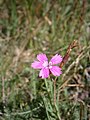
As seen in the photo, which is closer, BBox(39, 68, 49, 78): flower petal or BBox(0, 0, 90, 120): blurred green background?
BBox(39, 68, 49, 78): flower petal

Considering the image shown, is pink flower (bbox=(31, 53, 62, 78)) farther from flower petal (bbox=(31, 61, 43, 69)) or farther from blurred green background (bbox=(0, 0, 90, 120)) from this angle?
blurred green background (bbox=(0, 0, 90, 120))

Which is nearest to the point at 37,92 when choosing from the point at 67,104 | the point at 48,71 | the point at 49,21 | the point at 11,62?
the point at 67,104

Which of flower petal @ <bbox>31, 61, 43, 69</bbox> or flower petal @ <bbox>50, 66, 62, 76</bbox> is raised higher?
flower petal @ <bbox>31, 61, 43, 69</bbox>

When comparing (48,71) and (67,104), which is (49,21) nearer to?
(67,104)

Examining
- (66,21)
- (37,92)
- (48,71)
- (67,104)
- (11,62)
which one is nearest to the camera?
(48,71)

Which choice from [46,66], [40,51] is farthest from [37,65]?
[40,51]

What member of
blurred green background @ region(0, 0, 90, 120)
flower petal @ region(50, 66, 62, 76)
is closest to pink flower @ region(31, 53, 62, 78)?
flower petal @ region(50, 66, 62, 76)

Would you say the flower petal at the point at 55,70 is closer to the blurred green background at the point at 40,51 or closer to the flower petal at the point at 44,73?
the flower petal at the point at 44,73

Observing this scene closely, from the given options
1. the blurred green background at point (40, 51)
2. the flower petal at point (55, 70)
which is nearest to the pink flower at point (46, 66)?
the flower petal at point (55, 70)
